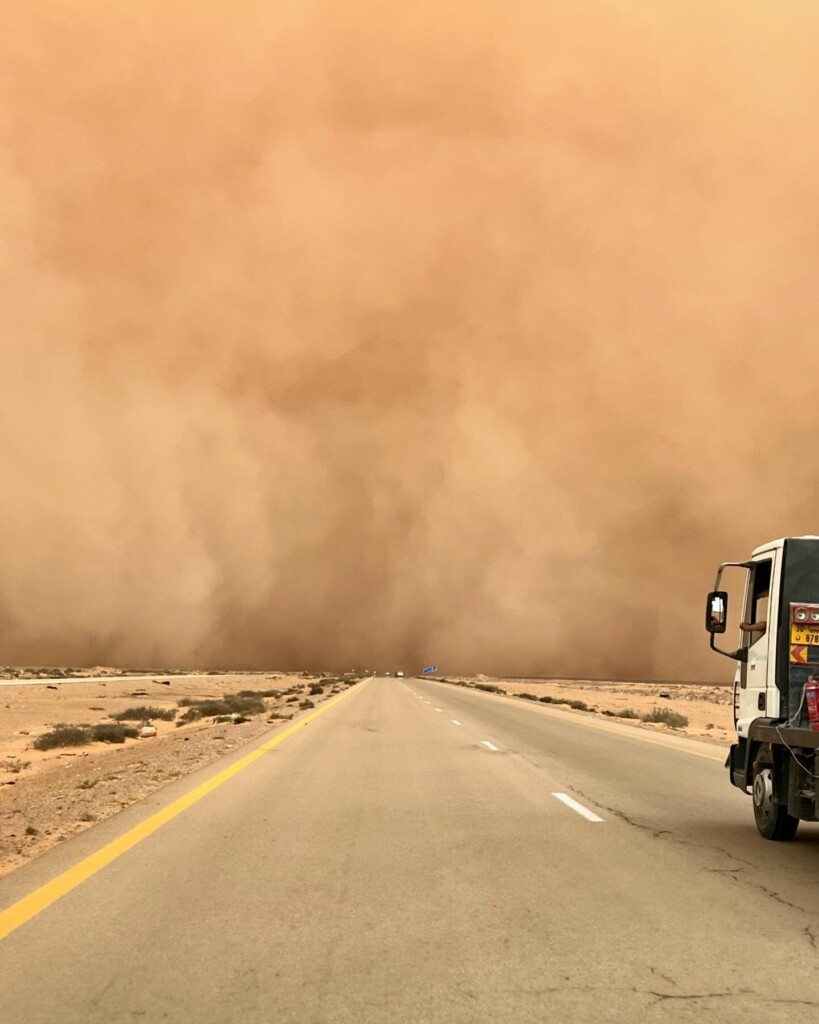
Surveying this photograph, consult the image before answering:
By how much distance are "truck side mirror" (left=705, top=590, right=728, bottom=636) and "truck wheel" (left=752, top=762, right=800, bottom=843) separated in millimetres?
1383

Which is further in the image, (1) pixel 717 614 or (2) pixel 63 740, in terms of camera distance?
(2) pixel 63 740

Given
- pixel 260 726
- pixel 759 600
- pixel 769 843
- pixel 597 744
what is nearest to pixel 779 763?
pixel 769 843

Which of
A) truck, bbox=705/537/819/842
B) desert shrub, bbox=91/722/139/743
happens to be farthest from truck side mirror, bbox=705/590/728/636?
desert shrub, bbox=91/722/139/743

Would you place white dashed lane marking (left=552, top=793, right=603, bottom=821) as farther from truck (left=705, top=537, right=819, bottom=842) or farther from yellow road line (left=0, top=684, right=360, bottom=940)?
yellow road line (left=0, top=684, right=360, bottom=940)

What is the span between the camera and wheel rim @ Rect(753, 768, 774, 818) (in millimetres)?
9234

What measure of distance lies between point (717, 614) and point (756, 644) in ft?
1.95

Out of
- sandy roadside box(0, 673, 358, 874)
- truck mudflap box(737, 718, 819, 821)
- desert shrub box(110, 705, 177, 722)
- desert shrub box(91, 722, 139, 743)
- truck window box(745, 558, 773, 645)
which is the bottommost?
desert shrub box(110, 705, 177, 722)

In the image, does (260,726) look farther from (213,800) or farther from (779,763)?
(779,763)

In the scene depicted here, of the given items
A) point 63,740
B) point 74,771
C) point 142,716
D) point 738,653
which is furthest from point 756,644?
point 142,716

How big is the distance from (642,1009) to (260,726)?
A: 76.6 ft

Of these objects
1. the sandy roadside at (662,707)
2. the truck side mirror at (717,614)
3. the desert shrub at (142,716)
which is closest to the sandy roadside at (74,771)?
the desert shrub at (142,716)

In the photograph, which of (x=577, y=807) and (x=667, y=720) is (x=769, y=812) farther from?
(x=667, y=720)

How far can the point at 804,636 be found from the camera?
9.09 metres

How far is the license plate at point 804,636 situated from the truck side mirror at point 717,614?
2.24ft
